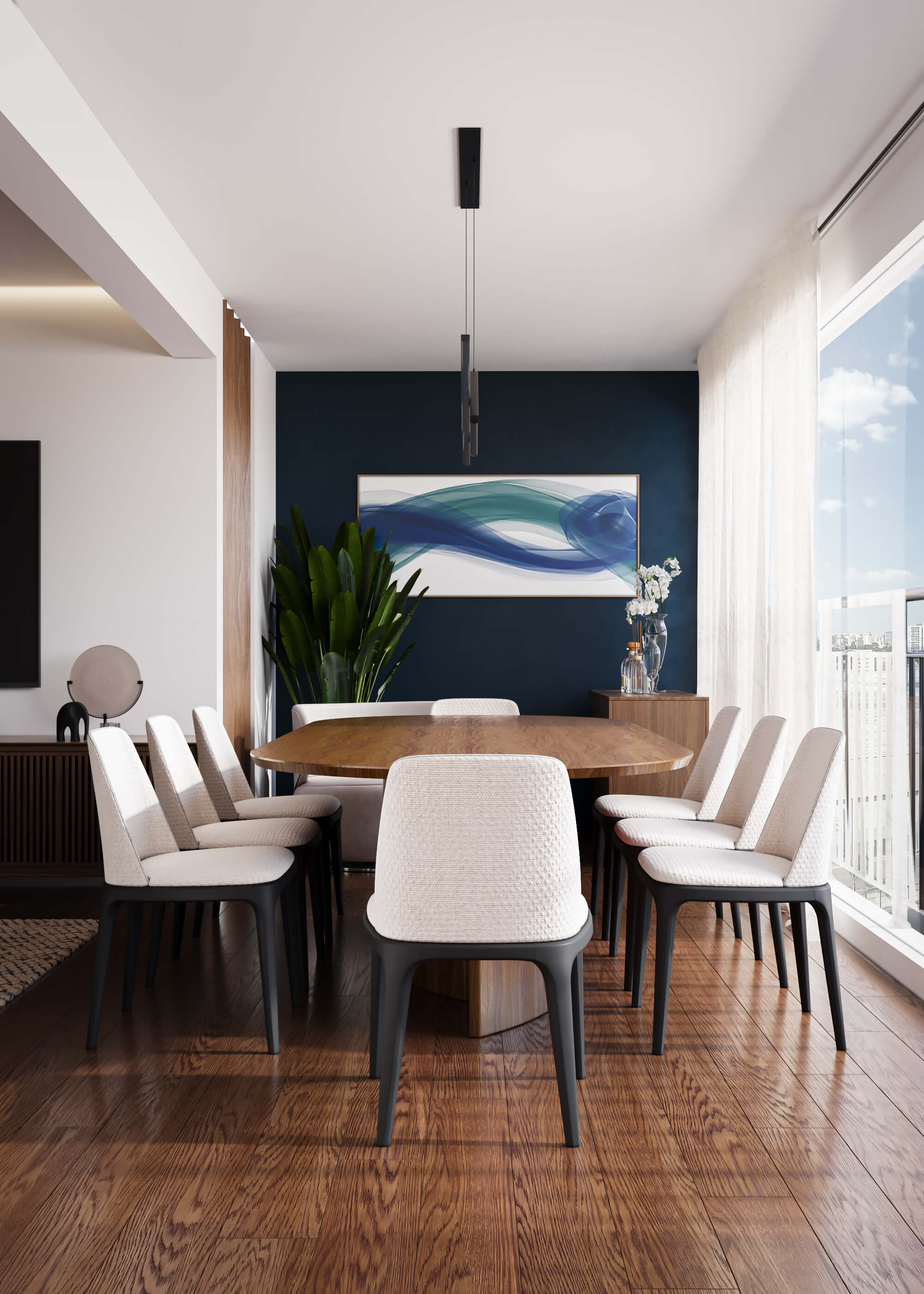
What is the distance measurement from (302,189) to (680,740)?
3.18 meters

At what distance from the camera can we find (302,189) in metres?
3.37

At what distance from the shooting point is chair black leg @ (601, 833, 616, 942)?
3342 mm

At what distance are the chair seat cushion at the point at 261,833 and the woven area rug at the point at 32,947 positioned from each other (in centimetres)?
75

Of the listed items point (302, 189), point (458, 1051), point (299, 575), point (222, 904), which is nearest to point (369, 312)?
point (302, 189)

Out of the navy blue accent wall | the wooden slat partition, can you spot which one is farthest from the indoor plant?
the navy blue accent wall

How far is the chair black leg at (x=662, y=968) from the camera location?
2.32 metres

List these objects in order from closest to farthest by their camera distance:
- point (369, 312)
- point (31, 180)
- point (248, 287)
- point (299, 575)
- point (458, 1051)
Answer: point (458, 1051)
point (31, 180)
point (248, 287)
point (369, 312)
point (299, 575)

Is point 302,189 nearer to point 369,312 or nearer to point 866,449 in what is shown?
point 369,312

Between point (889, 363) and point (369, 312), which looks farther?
point (369, 312)

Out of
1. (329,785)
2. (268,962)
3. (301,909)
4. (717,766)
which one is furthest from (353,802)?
(268,962)

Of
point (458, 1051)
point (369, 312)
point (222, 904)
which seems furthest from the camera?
point (369, 312)

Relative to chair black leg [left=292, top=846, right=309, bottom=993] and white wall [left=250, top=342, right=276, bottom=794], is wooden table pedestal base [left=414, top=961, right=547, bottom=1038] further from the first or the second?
white wall [left=250, top=342, right=276, bottom=794]

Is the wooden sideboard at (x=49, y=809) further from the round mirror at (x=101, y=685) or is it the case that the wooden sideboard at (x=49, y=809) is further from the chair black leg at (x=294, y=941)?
the chair black leg at (x=294, y=941)

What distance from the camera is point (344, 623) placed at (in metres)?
4.98
